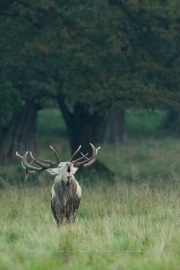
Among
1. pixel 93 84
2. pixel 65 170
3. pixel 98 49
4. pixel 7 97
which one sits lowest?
pixel 65 170

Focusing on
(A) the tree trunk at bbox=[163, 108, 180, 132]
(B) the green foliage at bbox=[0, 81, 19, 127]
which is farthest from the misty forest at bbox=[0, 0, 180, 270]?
(A) the tree trunk at bbox=[163, 108, 180, 132]

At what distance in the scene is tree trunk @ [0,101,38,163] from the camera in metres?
34.0

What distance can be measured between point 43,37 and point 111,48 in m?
1.72

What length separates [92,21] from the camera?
26.1m

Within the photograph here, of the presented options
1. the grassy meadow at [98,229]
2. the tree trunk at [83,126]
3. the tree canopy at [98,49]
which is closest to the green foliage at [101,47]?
the tree canopy at [98,49]

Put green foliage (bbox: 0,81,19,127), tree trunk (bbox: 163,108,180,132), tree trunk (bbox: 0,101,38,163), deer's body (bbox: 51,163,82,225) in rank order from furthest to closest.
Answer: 1. tree trunk (bbox: 163,108,180,132)
2. tree trunk (bbox: 0,101,38,163)
3. green foliage (bbox: 0,81,19,127)
4. deer's body (bbox: 51,163,82,225)

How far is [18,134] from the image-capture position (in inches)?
1352

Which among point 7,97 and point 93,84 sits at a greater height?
point 93,84

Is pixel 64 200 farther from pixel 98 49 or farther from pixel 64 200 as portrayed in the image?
pixel 98 49

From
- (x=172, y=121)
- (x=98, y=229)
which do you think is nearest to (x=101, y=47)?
(x=98, y=229)

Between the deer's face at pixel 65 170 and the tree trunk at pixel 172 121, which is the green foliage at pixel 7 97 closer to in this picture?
the deer's face at pixel 65 170

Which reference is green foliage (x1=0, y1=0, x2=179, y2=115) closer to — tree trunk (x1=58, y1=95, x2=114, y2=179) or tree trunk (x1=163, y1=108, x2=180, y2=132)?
tree trunk (x1=58, y1=95, x2=114, y2=179)

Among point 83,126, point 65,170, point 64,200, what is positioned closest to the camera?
point 65,170

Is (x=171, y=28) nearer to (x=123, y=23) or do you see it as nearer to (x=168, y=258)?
(x=123, y=23)
